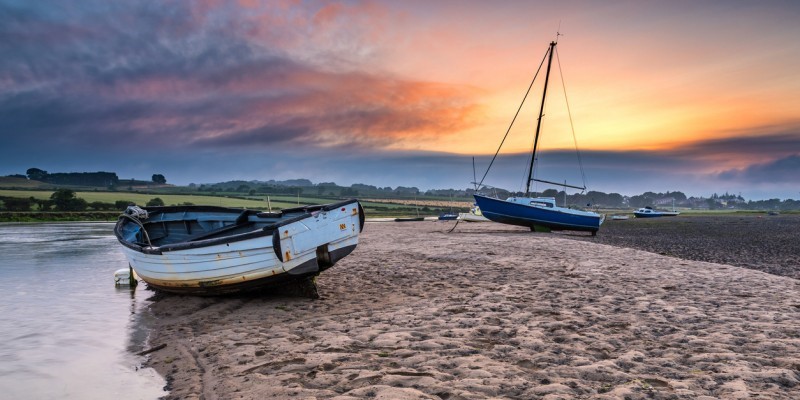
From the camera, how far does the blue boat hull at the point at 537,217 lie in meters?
33.4

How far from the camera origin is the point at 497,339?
688 centimetres

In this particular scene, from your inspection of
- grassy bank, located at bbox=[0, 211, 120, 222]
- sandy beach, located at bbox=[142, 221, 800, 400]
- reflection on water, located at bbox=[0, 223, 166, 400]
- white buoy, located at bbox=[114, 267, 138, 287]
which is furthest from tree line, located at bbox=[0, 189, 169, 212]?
sandy beach, located at bbox=[142, 221, 800, 400]

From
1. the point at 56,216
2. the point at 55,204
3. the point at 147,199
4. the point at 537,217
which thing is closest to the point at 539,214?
the point at 537,217

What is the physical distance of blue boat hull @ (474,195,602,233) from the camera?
33444 millimetres

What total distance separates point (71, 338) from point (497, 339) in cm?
866

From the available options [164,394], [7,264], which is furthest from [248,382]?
[7,264]

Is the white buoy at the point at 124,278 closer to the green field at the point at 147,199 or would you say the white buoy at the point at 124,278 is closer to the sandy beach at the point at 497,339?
the sandy beach at the point at 497,339

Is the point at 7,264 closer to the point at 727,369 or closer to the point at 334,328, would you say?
the point at 334,328

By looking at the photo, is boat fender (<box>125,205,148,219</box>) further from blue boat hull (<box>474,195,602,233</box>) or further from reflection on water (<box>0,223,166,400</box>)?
blue boat hull (<box>474,195,602,233</box>)

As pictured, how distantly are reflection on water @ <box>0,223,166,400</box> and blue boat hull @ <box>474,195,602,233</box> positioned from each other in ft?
80.8

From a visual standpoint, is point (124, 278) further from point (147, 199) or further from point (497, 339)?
point (147, 199)

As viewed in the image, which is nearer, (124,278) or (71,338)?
(71,338)

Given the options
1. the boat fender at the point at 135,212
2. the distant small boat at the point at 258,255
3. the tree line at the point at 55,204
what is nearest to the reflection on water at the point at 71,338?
the distant small boat at the point at 258,255

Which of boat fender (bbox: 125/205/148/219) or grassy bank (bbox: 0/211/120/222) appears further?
grassy bank (bbox: 0/211/120/222)
